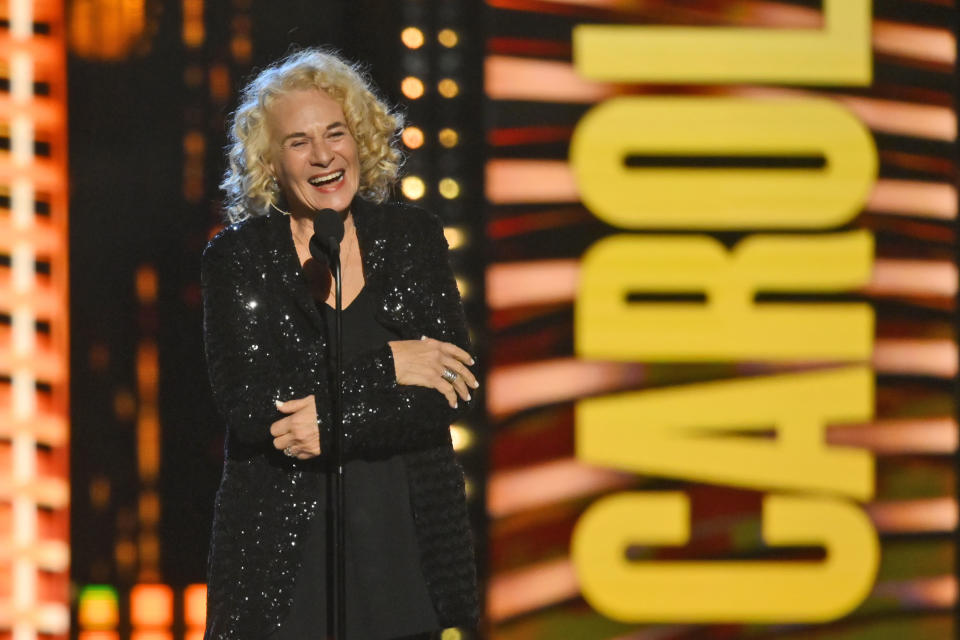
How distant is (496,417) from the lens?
347 centimetres

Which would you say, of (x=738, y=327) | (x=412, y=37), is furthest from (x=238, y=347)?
(x=738, y=327)

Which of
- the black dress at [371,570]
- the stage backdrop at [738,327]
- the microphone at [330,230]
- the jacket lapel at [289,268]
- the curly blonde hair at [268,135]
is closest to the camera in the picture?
the microphone at [330,230]

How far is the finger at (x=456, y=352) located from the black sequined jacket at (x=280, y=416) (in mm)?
61

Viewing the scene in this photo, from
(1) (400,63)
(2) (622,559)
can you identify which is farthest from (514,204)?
(2) (622,559)

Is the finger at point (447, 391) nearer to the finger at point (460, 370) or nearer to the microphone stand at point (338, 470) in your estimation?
the finger at point (460, 370)

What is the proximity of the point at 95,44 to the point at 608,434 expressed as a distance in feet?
6.00

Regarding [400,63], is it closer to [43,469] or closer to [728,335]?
[728,335]

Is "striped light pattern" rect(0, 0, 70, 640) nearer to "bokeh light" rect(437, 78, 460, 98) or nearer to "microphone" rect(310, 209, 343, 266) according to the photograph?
"bokeh light" rect(437, 78, 460, 98)

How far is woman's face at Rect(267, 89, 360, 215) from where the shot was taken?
2281 mm

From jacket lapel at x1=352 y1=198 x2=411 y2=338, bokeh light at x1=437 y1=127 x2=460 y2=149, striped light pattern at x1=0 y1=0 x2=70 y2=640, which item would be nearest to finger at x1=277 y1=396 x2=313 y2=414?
jacket lapel at x1=352 y1=198 x2=411 y2=338

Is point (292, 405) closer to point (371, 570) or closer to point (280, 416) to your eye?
point (280, 416)

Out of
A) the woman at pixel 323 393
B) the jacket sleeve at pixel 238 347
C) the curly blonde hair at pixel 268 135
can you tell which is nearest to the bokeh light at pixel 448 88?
the curly blonde hair at pixel 268 135

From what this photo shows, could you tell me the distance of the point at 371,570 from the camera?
218 centimetres

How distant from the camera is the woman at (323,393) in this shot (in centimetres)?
218
